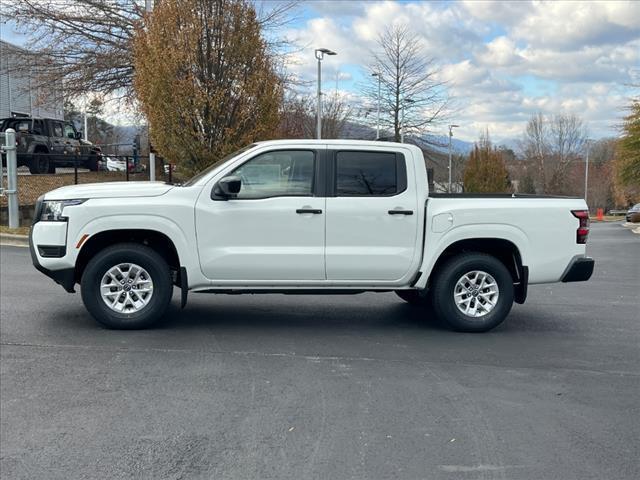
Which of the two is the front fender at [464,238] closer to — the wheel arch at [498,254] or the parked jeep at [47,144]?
the wheel arch at [498,254]

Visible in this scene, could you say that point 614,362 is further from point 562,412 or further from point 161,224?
point 161,224

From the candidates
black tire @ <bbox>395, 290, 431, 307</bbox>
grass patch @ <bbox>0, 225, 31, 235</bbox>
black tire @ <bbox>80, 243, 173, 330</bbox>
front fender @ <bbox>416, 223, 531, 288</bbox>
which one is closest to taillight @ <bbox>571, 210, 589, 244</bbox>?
front fender @ <bbox>416, 223, 531, 288</bbox>

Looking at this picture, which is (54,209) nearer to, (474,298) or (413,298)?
(413,298)

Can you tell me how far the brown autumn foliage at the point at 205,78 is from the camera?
14531mm

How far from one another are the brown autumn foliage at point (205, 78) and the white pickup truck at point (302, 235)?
8.44m

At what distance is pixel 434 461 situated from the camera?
3.75m

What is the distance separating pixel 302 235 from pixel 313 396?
210 cm

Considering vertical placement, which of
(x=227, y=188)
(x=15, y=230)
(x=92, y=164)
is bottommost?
(x=15, y=230)

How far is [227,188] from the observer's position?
631 cm

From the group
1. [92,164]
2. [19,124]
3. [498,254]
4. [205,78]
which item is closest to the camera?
[498,254]

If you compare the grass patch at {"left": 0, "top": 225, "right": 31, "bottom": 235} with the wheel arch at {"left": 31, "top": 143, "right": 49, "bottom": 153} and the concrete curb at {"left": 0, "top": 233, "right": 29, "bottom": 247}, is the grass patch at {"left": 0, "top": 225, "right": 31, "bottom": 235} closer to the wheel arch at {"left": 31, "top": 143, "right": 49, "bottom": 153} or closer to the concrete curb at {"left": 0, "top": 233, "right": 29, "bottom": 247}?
the concrete curb at {"left": 0, "top": 233, "right": 29, "bottom": 247}

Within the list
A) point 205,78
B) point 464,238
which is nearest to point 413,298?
point 464,238

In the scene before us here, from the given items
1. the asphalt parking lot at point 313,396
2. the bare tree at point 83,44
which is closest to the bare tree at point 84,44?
the bare tree at point 83,44

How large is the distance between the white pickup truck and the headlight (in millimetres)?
11
